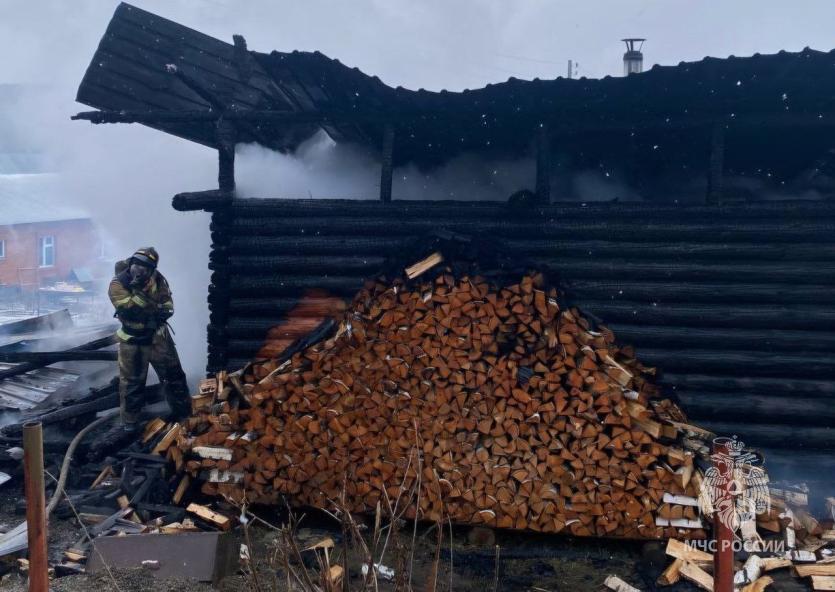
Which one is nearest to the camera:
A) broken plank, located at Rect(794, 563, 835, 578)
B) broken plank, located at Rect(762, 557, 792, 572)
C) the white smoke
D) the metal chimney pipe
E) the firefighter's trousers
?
broken plank, located at Rect(794, 563, 835, 578)

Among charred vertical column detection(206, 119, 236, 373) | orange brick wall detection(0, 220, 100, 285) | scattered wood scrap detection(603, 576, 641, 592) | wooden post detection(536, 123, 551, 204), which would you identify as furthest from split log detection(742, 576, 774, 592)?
orange brick wall detection(0, 220, 100, 285)

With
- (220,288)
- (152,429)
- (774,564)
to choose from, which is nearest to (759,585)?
(774,564)

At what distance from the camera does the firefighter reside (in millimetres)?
8070

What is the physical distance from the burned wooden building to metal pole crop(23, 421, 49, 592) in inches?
163

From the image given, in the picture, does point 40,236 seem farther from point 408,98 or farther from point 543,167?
point 543,167

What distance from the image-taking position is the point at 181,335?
1155 centimetres

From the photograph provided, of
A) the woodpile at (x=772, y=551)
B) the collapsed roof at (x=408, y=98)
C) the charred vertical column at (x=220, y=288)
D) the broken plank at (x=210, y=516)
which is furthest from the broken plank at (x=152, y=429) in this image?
the woodpile at (x=772, y=551)

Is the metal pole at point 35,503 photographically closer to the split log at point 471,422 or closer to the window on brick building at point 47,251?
the split log at point 471,422

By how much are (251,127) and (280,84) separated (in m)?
1.14

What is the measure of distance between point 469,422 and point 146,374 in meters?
4.34

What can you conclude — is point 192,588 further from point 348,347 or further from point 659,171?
point 659,171

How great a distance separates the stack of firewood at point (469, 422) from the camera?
573cm

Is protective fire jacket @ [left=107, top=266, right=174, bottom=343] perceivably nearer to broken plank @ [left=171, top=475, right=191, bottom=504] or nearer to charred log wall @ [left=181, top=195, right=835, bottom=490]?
charred log wall @ [left=181, top=195, right=835, bottom=490]

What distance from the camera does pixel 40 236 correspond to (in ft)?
96.6
